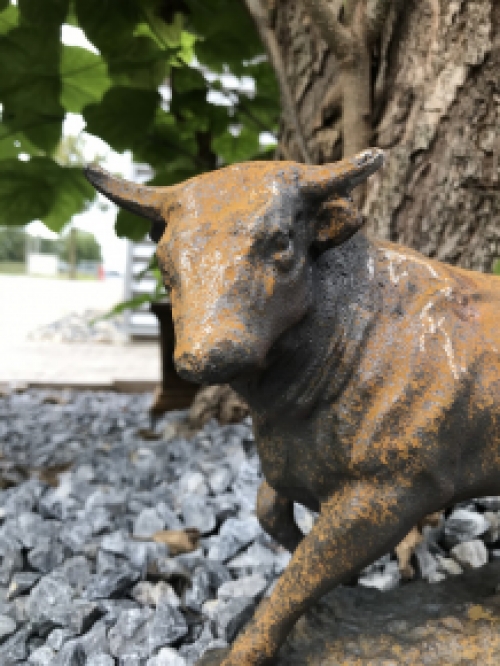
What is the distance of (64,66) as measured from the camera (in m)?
1.98

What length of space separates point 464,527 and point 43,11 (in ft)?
6.03

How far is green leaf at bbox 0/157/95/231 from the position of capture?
1887mm

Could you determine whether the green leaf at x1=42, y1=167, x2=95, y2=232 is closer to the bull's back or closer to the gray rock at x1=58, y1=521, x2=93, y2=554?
the gray rock at x1=58, y1=521, x2=93, y2=554

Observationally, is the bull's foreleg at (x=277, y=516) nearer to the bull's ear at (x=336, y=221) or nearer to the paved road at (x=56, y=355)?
the bull's ear at (x=336, y=221)

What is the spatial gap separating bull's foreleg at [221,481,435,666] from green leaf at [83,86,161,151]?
4.80 ft

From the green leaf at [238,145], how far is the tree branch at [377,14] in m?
1.05

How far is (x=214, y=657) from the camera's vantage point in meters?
0.89

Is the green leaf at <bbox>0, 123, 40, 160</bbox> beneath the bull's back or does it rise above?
above

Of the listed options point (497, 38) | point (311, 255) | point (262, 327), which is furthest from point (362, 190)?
point (262, 327)

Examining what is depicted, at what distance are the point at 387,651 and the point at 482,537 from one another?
619 millimetres

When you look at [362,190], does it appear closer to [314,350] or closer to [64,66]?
[314,350]

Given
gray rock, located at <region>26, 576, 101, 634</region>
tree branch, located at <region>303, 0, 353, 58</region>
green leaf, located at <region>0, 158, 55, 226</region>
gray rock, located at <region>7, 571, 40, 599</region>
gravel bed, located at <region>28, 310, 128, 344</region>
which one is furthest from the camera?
gravel bed, located at <region>28, 310, 128, 344</region>

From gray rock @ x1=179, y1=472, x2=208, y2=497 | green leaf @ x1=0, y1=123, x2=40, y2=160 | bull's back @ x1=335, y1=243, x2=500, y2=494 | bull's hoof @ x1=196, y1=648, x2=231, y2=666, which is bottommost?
gray rock @ x1=179, y1=472, x2=208, y2=497

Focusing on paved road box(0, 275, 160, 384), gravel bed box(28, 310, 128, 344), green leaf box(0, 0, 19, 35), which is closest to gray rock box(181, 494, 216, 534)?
green leaf box(0, 0, 19, 35)
